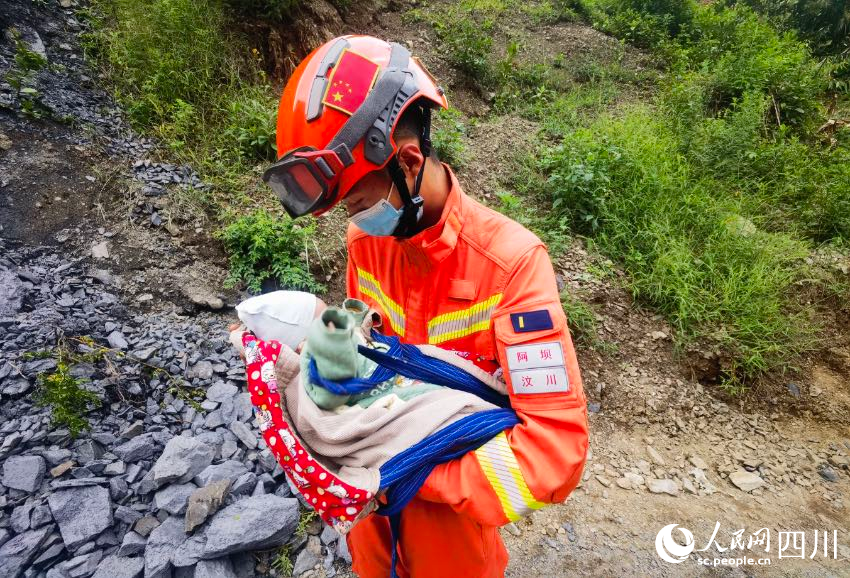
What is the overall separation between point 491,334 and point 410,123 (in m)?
0.77

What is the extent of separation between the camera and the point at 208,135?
183 inches

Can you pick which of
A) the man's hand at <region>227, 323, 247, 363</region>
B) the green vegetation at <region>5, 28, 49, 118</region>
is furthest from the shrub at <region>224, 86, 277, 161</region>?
the man's hand at <region>227, 323, 247, 363</region>

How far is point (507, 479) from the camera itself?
1175 millimetres

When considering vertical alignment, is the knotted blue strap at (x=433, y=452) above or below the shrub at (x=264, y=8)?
below

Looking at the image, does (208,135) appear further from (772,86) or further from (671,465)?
(772,86)

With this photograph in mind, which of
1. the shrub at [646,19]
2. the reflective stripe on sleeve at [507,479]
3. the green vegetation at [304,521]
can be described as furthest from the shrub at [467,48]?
the reflective stripe on sleeve at [507,479]

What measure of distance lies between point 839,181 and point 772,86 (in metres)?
2.26

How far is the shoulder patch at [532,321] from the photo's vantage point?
1286 millimetres

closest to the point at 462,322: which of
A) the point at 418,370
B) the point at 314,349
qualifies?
the point at 418,370

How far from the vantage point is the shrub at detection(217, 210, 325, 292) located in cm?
378

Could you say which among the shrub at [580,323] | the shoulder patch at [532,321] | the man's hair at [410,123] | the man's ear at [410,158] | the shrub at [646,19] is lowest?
the shrub at [580,323]

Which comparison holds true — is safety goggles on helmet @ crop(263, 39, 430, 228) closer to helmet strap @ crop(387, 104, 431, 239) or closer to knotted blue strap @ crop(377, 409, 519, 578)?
helmet strap @ crop(387, 104, 431, 239)

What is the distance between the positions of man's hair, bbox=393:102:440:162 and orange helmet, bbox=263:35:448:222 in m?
0.06

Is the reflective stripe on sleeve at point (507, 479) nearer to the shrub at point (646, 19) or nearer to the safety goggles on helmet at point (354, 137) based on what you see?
the safety goggles on helmet at point (354, 137)
